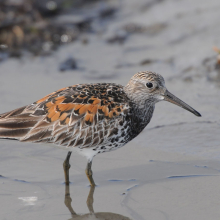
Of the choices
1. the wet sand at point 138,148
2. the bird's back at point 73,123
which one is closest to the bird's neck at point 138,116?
the bird's back at point 73,123

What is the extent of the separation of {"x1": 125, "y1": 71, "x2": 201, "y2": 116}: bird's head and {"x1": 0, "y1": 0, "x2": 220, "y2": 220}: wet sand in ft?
3.31

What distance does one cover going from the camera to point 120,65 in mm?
11227

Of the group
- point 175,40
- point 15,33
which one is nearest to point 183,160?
point 175,40

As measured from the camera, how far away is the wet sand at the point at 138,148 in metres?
5.67

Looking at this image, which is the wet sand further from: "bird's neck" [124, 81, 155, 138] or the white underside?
"bird's neck" [124, 81, 155, 138]

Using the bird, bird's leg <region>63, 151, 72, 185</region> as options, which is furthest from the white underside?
bird's leg <region>63, 151, 72, 185</region>

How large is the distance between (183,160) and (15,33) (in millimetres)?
7484

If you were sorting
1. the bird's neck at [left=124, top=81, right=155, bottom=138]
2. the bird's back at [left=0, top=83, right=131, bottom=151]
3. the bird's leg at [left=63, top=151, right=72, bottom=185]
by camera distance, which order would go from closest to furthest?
1. the bird's back at [left=0, top=83, right=131, bottom=151]
2. the bird's leg at [left=63, top=151, right=72, bottom=185]
3. the bird's neck at [left=124, top=81, right=155, bottom=138]

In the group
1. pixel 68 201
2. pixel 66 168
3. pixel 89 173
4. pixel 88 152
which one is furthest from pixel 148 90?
pixel 68 201

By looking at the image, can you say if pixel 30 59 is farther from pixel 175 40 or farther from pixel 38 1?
pixel 175 40

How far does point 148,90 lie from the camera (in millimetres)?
6613

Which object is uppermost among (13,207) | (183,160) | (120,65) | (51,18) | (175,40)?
(51,18)

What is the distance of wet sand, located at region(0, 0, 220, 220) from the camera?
18.6 ft

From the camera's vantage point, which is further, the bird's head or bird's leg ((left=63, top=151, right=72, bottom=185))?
the bird's head
